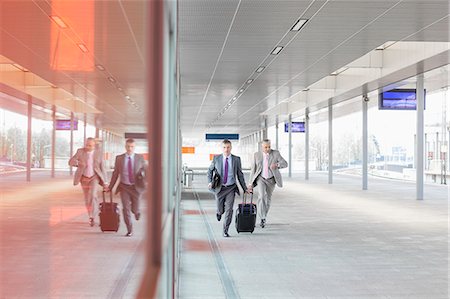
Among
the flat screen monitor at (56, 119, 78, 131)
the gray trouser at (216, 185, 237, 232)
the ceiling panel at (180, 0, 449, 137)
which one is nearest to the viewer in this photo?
the flat screen monitor at (56, 119, 78, 131)

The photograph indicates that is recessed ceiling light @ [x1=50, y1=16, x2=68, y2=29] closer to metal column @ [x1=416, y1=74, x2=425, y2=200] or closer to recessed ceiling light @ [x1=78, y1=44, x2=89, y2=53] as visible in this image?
recessed ceiling light @ [x1=78, y1=44, x2=89, y2=53]

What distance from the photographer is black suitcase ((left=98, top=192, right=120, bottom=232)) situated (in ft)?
24.2

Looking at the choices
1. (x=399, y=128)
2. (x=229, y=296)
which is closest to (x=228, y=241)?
(x=229, y=296)

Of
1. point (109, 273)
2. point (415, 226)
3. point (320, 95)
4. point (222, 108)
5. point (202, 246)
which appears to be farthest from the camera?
point (222, 108)

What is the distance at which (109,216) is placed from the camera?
844 cm

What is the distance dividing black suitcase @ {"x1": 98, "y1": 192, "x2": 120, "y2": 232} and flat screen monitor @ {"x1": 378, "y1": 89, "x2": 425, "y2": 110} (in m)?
13.0

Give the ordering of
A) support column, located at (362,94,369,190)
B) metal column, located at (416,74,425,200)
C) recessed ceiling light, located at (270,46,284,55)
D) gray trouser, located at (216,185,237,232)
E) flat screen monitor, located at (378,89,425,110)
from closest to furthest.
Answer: gray trouser, located at (216,185,237,232), recessed ceiling light, located at (270,46,284,55), metal column, located at (416,74,425,200), flat screen monitor, located at (378,89,425,110), support column, located at (362,94,369,190)

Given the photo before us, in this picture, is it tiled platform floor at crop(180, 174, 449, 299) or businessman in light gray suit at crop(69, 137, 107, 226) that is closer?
businessman in light gray suit at crop(69, 137, 107, 226)

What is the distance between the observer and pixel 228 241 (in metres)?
8.88

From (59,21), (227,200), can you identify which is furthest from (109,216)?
(59,21)

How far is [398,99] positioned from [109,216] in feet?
45.0

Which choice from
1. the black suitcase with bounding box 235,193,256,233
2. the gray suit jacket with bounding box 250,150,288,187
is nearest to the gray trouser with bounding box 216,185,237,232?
the black suitcase with bounding box 235,193,256,233

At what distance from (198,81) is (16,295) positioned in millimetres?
13920

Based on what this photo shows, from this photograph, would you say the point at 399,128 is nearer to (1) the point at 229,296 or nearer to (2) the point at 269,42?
(2) the point at 269,42
